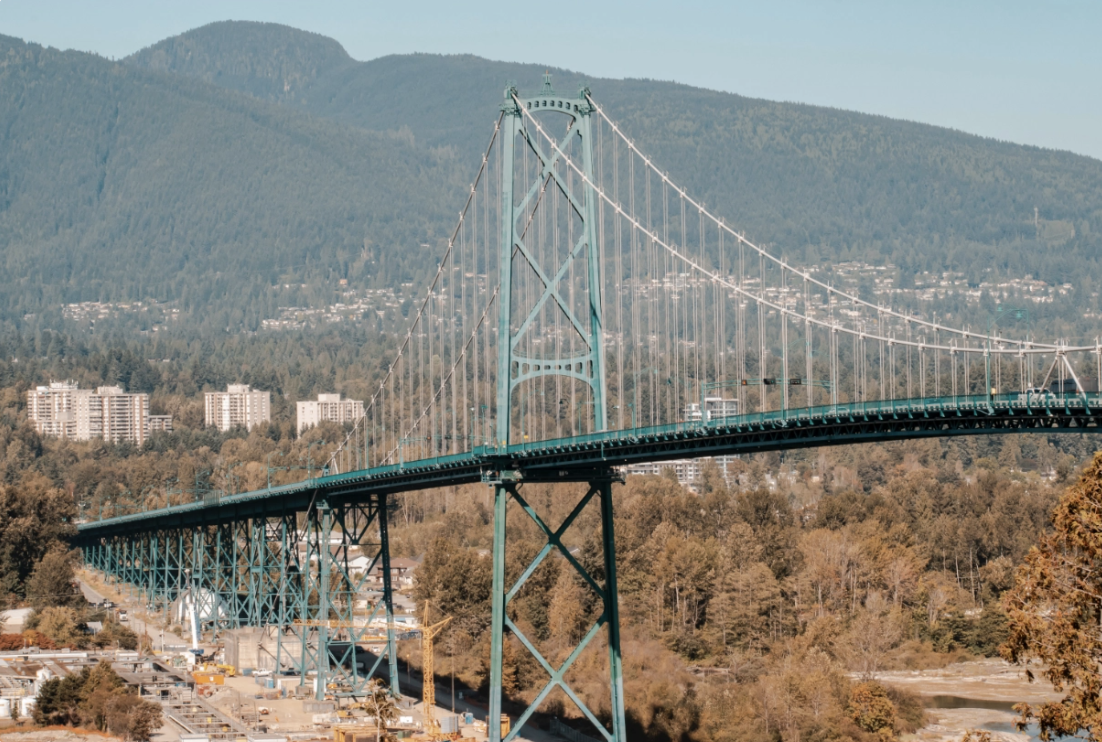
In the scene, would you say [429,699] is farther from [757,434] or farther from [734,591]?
[757,434]

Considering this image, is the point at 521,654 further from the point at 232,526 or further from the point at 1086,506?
the point at 1086,506

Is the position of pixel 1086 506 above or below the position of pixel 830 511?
above

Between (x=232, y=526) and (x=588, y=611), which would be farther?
(x=232, y=526)

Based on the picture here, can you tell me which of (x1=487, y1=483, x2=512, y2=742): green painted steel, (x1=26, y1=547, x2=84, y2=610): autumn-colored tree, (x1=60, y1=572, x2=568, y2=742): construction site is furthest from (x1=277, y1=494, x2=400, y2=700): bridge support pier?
(x1=26, y1=547, x2=84, y2=610): autumn-colored tree

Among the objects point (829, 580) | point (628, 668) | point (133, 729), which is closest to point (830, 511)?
point (829, 580)

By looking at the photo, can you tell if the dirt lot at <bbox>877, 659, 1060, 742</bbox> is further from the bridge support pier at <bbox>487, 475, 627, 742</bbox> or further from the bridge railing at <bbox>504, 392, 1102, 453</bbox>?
the bridge railing at <bbox>504, 392, 1102, 453</bbox>

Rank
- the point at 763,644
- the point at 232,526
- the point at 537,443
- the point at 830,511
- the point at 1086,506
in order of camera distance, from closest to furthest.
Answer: the point at 1086,506 → the point at 537,443 → the point at 763,644 → the point at 232,526 → the point at 830,511

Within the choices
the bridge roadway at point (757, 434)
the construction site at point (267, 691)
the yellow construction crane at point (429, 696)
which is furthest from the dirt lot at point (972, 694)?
the bridge roadway at point (757, 434)

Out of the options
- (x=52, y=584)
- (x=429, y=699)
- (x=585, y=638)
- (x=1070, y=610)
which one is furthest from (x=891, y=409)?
(x=52, y=584)
